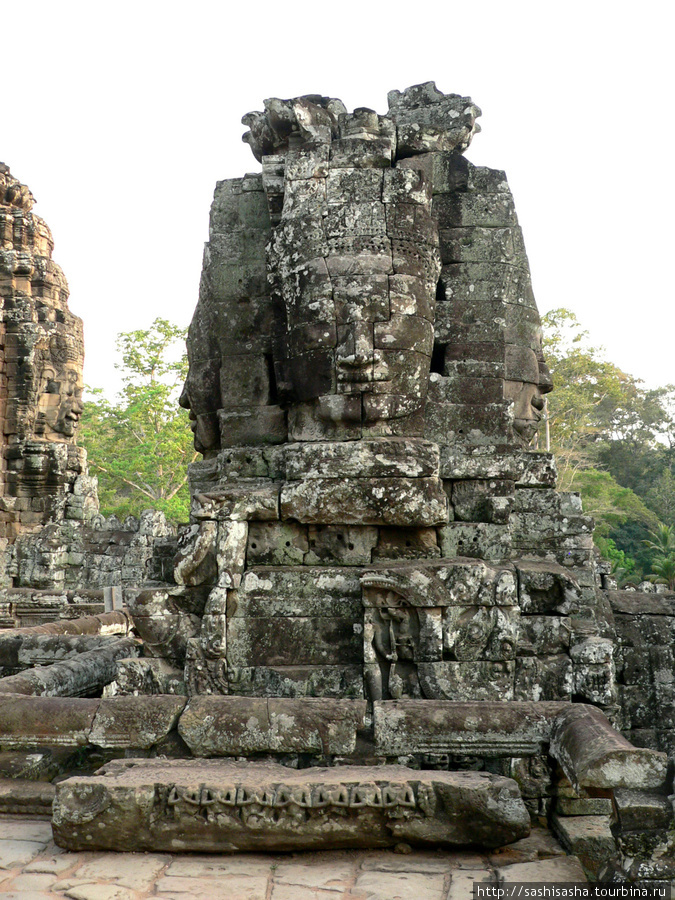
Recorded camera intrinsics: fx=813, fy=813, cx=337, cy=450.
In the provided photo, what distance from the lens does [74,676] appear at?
6.38 metres

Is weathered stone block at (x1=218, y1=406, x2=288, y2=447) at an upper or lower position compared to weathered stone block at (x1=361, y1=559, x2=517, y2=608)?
upper

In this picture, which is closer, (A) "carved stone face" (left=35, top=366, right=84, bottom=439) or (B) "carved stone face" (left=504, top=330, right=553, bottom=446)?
(B) "carved stone face" (left=504, top=330, right=553, bottom=446)

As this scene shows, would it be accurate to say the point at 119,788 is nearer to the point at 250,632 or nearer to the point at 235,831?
the point at 235,831

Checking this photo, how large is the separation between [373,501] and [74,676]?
2.82 metres

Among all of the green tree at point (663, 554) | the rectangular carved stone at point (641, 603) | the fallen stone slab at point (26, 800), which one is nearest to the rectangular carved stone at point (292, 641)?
the fallen stone slab at point (26, 800)

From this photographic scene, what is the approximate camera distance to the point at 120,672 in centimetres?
554

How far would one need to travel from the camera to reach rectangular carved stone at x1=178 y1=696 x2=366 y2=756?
15.0 feet

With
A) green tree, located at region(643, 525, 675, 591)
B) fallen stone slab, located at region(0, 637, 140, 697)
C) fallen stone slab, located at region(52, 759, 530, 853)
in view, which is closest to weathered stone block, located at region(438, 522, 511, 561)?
fallen stone slab, located at region(52, 759, 530, 853)

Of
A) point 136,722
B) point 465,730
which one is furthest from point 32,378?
point 465,730

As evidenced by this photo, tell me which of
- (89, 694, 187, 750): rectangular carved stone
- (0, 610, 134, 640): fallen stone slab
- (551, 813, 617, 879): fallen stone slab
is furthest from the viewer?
(0, 610, 134, 640): fallen stone slab

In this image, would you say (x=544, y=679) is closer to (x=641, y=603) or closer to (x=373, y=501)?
(x=373, y=501)

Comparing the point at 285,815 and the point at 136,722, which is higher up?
the point at 136,722

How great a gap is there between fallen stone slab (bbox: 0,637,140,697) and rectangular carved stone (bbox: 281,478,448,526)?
69.5 inches

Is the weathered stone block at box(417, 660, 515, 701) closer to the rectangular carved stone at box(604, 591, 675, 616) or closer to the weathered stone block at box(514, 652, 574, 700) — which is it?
the weathered stone block at box(514, 652, 574, 700)
